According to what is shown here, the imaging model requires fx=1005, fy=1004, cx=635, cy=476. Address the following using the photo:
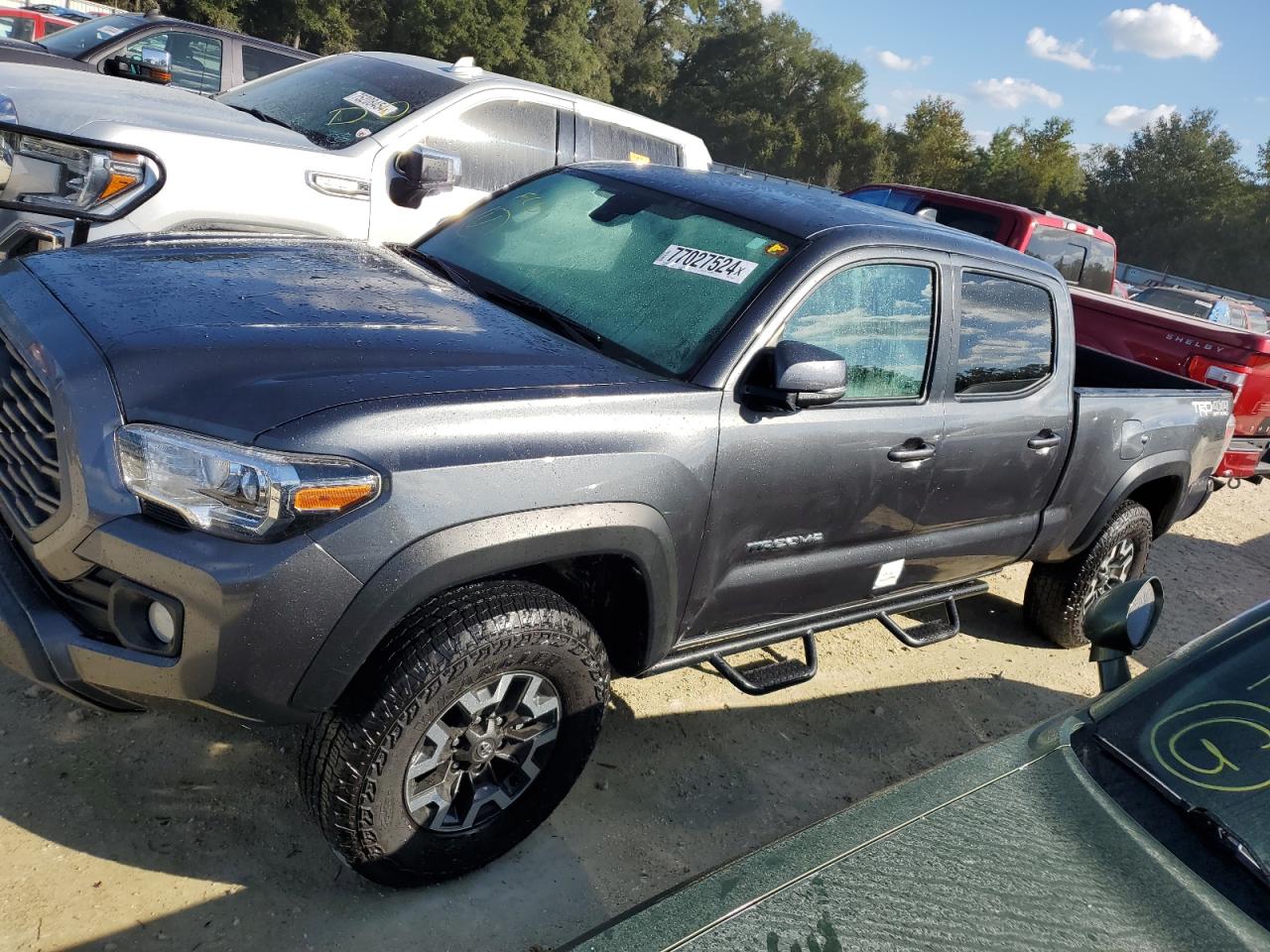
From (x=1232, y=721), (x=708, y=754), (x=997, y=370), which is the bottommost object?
(x=708, y=754)

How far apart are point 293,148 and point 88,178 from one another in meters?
0.98

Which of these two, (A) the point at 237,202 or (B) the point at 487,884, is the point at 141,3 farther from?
(B) the point at 487,884

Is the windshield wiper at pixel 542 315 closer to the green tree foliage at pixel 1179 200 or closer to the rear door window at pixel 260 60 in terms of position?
the rear door window at pixel 260 60

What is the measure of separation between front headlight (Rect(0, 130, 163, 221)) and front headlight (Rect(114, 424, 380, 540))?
8.88 ft

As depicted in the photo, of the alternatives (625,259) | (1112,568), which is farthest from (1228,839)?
(1112,568)

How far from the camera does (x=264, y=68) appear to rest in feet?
30.5

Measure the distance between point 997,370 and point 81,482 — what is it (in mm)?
3059

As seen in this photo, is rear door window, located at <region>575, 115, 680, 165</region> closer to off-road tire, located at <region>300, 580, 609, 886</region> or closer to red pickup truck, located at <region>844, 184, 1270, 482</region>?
red pickup truck, located at <region>844, 184, 1270, 482</region>

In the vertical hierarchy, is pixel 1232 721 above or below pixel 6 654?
above

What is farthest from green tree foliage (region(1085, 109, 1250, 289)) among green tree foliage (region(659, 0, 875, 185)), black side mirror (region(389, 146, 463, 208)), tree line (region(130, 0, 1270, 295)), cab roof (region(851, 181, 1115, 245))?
black side mirror (region(389, 146, 463, 208))

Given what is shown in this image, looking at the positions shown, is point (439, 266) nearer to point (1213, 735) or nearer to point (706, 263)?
point (706, 263)

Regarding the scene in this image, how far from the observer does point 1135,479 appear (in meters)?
4.57

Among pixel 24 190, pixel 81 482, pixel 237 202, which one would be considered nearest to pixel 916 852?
pixel 81 482

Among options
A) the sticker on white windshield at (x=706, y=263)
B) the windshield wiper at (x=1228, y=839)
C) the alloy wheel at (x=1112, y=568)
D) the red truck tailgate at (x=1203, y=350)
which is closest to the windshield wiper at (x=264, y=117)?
the sticker on white windshield at (x=706, y=263)
